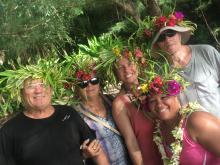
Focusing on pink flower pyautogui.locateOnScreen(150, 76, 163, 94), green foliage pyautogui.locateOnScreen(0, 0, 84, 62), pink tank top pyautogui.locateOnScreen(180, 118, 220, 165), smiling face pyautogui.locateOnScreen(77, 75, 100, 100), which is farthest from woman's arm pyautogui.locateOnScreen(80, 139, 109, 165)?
green foliage pyautogui.locateOnScreen(0, 0, 84, 62)

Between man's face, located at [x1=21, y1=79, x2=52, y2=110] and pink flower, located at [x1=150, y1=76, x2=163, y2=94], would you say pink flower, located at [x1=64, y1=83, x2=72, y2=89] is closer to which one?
man's face, located at [x1=21, y1=79, x2=52, y2=110]

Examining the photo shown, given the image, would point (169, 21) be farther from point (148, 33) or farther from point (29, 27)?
point (29, 27)

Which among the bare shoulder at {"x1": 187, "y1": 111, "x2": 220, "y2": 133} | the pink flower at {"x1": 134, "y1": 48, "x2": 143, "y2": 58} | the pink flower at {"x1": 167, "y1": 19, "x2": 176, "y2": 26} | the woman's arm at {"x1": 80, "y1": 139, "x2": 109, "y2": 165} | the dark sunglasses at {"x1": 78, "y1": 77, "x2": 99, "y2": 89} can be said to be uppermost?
the pink flower at {"x1": 167, "y1": 19, "x2": 176, "y2": 26}

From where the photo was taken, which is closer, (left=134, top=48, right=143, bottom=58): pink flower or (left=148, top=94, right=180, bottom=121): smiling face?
(left=148, top=94, right=180, bottom=121): smiling face

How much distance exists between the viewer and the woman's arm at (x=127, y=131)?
11.8ft

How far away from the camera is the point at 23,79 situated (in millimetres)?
3572

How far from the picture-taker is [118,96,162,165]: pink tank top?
3.53 metres

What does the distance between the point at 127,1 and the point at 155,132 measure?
6154 millimetres

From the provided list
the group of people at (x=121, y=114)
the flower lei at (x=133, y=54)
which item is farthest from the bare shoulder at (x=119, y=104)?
the flower lei at (x=133, y=54)

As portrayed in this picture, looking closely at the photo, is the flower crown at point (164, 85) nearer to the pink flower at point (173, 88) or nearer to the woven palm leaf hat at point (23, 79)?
the pink flower at point (173, 88)

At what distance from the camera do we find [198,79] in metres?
3.68

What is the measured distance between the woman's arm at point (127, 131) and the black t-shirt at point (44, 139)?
267mm

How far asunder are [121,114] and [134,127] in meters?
0.15

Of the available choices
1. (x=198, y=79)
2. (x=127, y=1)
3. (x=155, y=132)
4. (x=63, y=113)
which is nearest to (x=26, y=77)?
(x=63, y=113)
